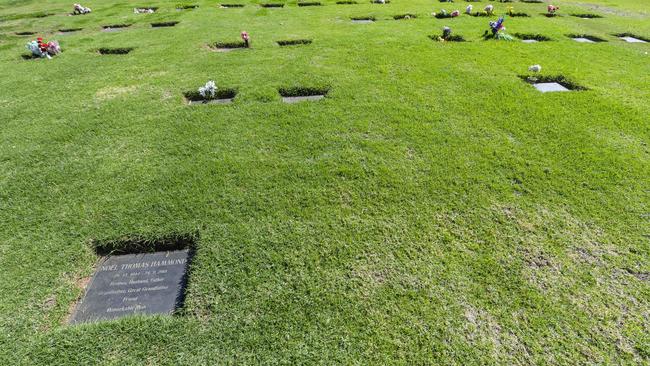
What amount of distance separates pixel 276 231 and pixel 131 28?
969cm

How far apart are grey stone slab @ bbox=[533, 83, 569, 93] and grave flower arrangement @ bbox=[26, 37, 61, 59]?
1027 centimetres

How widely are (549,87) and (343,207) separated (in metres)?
4.80

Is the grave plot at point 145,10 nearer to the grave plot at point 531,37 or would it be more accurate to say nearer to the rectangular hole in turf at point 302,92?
the rectangular hole in turf at point 302,92

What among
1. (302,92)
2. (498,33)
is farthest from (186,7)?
(498,33)

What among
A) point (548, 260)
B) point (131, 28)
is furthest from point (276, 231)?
point (131, 28)

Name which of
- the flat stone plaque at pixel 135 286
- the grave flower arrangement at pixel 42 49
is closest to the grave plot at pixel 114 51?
the grave flower arrangement at pixel 42 49

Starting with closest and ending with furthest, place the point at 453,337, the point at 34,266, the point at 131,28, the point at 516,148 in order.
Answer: the point at 453,337 → the point at 34,266 → the point at 516,148 → the point at 131,28

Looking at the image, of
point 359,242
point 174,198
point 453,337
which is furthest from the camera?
point 174,198

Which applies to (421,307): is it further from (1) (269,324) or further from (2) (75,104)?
(2) (75,104)

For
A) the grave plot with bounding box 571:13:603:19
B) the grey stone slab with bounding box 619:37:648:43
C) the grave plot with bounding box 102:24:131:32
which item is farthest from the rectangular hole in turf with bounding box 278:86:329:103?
the grave plot with bounding box 571:13:603:19

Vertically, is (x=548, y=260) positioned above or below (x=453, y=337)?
above

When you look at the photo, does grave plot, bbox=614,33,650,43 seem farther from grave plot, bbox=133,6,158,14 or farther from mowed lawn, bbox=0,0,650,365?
grave plot, bbox=133,6,158,14

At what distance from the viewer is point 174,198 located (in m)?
3.54

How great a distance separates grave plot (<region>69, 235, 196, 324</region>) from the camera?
2.57 m
